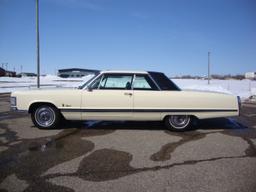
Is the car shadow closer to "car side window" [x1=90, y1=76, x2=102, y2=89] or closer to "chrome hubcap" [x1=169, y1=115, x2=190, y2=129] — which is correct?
"chrome hubcap" [x1=169, y1=115, x2=190, y2=129]

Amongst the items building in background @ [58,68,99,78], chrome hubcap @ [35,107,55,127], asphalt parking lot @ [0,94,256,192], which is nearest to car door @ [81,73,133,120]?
asphalt parking lot @ [0,94,256,192]

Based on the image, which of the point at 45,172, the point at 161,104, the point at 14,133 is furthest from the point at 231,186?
the point at 14,133

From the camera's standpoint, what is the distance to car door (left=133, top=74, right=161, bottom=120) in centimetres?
629

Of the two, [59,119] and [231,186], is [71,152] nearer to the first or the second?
[59,119]

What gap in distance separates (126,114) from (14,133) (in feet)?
9.10

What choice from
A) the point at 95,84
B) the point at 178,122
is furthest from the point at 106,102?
the point at 178,122

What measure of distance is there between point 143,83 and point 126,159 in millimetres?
2600

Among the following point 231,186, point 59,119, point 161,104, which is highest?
point 161,104

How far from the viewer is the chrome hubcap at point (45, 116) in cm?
655

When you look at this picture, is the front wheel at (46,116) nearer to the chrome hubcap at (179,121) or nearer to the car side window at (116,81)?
the car side window at (116,81)

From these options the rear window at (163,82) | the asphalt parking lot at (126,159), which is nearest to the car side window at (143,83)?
the rear window at (163,82)

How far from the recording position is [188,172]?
148 inches

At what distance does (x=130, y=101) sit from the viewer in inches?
248

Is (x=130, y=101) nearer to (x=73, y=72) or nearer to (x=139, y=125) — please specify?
(x=139, y=125)
